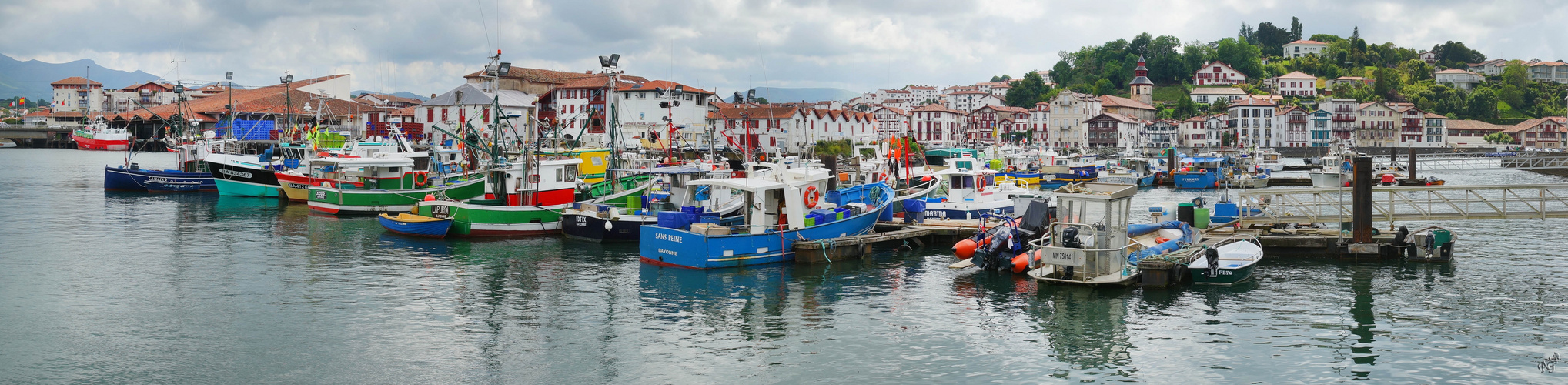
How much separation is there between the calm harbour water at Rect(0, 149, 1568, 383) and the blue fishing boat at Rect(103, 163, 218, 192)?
2321 cm

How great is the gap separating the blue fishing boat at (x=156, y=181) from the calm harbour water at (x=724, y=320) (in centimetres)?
2321

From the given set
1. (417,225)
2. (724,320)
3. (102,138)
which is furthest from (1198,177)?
(102,138)

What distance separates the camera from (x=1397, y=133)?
436 ft

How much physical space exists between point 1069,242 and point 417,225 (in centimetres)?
1922

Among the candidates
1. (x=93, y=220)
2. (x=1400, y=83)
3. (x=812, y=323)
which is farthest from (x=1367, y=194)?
(x=1400, y=83)

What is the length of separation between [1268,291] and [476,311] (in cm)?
1560

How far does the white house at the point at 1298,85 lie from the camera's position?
153m

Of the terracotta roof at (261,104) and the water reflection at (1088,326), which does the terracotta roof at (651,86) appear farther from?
the water reflection at (1088,326)

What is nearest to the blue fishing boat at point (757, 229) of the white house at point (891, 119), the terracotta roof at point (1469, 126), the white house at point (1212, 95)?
the white house at point (891, 119)

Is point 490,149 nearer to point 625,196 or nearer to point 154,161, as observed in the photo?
point 625,196

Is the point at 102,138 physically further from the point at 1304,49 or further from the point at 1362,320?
the point at 1304,49

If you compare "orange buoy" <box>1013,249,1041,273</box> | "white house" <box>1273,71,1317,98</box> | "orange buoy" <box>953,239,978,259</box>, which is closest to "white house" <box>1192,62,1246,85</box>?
"white house" <box>1273,71,1317,98</box>

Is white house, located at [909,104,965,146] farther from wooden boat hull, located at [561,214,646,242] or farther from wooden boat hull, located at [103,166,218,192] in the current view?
wooden boat hull, located at [561,214,646,242]

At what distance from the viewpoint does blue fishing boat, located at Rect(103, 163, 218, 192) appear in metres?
49.7
